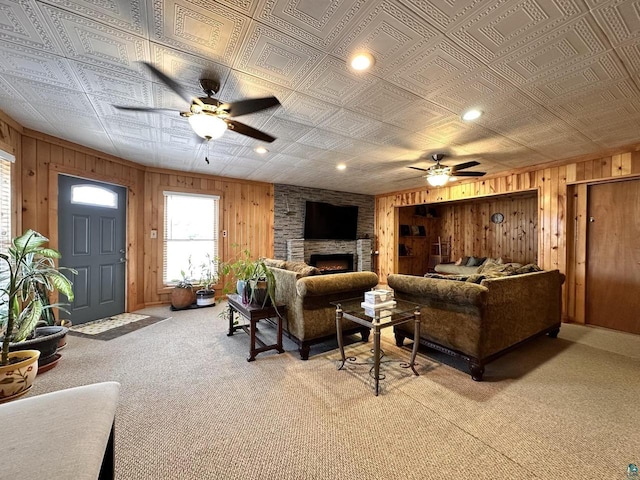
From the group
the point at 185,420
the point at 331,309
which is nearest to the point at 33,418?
the point at 185,420

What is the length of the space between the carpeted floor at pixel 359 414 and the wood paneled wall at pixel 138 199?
1.81 metres

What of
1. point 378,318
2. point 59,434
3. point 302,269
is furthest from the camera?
point 302,269

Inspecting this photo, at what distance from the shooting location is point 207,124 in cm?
226

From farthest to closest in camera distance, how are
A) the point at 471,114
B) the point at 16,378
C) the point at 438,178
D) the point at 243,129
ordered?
1. the point at 438,178
2. the point at 471,114
3. the point at 243,129
4. the point at 16,378

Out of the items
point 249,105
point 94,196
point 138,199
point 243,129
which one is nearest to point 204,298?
point 138,199

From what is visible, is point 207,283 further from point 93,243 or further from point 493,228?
point 493,228

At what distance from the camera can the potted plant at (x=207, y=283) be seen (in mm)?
5070

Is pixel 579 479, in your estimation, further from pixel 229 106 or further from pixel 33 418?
pixel 229 106

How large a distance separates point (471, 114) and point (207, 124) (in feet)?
8.19

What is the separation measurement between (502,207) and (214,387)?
7.56 meters

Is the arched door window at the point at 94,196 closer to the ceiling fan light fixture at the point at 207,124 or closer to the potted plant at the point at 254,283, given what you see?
the potted plant at the point at 254,283

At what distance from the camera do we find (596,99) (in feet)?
7.91

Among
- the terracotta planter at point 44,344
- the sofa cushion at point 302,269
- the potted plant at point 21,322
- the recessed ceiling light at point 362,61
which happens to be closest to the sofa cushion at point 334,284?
the sofa cushion at point 302,269

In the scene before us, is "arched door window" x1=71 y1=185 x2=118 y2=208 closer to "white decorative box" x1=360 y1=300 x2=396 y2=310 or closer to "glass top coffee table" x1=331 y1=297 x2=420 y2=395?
"glass top coffee table" x1=331 y1=297 x2=420 y2=395
